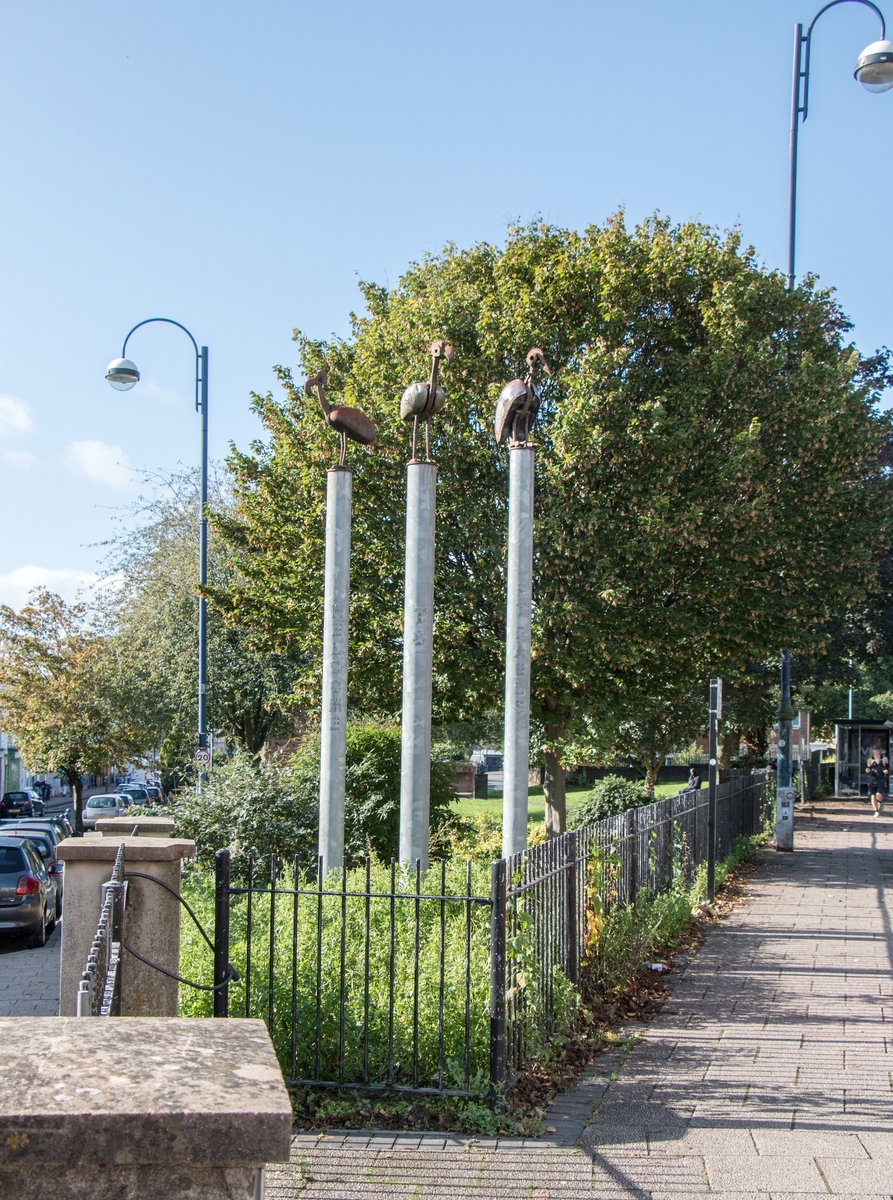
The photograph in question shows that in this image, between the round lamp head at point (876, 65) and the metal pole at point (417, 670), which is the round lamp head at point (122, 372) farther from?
the round lamp head at point (876, 65)

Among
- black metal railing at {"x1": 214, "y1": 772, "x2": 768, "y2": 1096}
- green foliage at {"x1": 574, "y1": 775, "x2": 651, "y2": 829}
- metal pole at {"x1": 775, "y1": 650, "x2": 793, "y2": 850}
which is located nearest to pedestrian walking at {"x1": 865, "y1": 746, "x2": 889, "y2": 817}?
metal pole at {"x1": 775, "y1": 650, "x2": 793, "y2": 850}

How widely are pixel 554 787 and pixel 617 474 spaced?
6.23m

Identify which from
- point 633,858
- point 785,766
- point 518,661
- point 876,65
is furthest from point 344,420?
point 785,766

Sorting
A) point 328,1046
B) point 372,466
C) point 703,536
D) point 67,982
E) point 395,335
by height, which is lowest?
point 328,1046

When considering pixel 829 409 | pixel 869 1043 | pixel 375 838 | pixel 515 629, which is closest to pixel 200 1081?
pixel 869 1043

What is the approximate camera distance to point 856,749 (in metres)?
39.1

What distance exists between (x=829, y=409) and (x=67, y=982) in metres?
14.8

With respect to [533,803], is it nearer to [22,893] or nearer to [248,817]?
[22,893]

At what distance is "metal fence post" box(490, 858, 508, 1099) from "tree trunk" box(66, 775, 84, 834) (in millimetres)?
31428

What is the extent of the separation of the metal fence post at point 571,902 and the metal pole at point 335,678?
334cm

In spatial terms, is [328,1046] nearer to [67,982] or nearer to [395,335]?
[67,982]

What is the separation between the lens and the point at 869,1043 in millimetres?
7652

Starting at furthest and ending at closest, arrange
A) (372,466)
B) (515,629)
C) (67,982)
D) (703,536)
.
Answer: (372,466), (703,536), (515,629), (67,982)

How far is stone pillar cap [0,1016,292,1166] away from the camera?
1.82 metres
